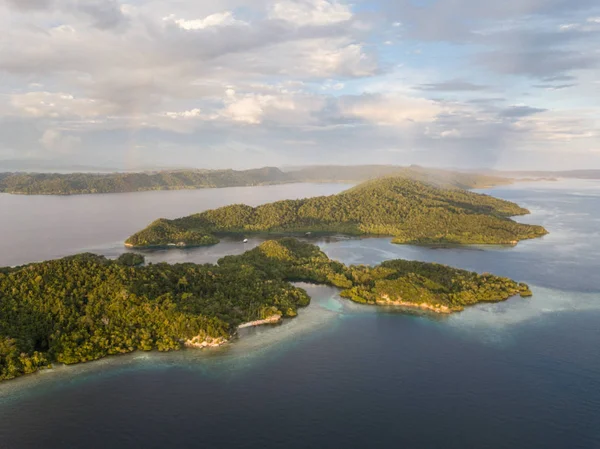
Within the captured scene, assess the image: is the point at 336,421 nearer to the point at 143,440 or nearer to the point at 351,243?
the point at 143,440

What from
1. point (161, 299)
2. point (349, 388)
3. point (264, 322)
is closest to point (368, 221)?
point (264, 322)

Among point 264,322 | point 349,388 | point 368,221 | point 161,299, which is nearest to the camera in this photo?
point 349,388

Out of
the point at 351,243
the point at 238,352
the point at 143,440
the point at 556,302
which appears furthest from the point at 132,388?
the point at 351,243

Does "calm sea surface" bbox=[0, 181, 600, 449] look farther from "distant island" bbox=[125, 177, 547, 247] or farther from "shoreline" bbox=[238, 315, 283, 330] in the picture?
"distant island" bbox=[125, 177, 547, 247]

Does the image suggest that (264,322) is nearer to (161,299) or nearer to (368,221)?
(161,299)

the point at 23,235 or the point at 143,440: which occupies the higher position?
the point at 23,235

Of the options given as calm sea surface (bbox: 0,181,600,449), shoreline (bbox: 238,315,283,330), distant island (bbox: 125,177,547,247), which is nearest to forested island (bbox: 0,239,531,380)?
shoreline (bbox: 238,315,283,330)

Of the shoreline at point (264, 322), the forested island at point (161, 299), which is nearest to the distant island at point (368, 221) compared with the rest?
the forested island at point (161, 299)
